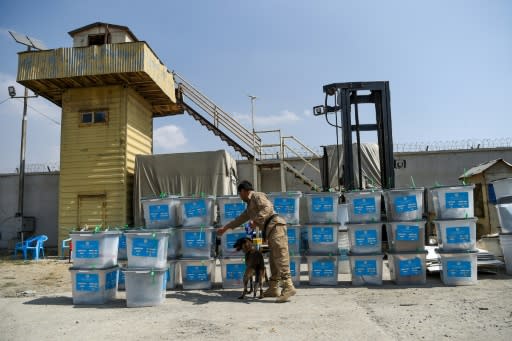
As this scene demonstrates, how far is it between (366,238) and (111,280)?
4.55m

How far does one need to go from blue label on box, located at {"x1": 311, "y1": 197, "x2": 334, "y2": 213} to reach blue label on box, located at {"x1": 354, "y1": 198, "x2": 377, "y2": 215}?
0.46 m

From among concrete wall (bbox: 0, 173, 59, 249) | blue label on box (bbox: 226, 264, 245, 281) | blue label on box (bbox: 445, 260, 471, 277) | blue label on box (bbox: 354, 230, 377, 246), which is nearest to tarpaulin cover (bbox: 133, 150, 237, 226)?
concrete wall (bbox: 0, 173, 59, 249)

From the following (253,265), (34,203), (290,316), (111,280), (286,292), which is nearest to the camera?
(290,316)

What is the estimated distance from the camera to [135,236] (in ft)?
20.9

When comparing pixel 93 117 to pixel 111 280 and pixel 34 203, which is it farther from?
pixel 111 280

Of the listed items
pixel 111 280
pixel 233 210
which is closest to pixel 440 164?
pixel 233 210

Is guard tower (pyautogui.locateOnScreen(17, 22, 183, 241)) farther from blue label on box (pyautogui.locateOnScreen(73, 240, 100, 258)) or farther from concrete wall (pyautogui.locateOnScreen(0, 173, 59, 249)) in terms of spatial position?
blue label on box (pyautogui.locateOnScreen(73, 240, 100, 258))

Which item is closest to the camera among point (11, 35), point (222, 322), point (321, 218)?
point (222, 322)

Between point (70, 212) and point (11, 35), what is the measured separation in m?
7.59

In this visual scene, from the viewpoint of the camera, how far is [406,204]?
7.32 m

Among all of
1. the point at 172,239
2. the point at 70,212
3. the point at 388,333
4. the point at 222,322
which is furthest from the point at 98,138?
the point at 388,333

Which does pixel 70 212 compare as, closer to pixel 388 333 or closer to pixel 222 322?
pixel 222 322

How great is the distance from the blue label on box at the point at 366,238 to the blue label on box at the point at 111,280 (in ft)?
14.3

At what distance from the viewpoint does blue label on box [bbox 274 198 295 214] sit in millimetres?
7637
